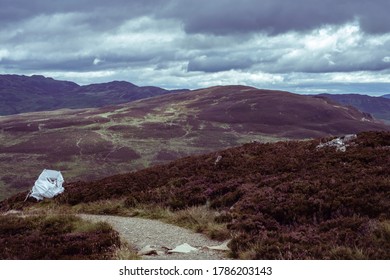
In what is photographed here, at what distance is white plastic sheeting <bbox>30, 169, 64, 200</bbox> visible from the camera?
2581 centimetres

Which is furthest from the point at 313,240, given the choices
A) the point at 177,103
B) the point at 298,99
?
the point at 177,103

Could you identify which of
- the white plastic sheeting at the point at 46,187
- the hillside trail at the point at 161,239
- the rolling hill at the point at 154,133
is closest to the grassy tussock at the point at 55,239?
the hillside trail at the point at 161,239

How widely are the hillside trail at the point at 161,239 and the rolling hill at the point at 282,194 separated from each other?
96 centimetres

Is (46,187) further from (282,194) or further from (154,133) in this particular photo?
(154,133)

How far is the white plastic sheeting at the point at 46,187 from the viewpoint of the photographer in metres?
25.8

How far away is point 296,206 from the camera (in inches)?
586

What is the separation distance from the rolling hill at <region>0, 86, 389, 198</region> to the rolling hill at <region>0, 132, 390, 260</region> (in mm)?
45431

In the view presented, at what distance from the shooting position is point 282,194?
648 inches

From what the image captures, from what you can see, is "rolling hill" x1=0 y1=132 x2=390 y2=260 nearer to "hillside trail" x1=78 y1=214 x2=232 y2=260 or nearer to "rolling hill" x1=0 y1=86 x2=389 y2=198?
"hillside trail" x1=78 y1=214 x2=232 y2=260

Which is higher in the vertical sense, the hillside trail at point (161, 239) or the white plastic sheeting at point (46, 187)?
the hillside trail at point (161, 239)

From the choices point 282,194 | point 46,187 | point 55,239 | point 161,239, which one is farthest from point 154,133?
point 55,239

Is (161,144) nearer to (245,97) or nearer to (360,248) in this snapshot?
(245,97)

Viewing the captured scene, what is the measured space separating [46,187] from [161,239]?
584 inches

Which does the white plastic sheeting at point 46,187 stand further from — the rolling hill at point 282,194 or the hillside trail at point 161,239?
the hillside trail at point 161,239
